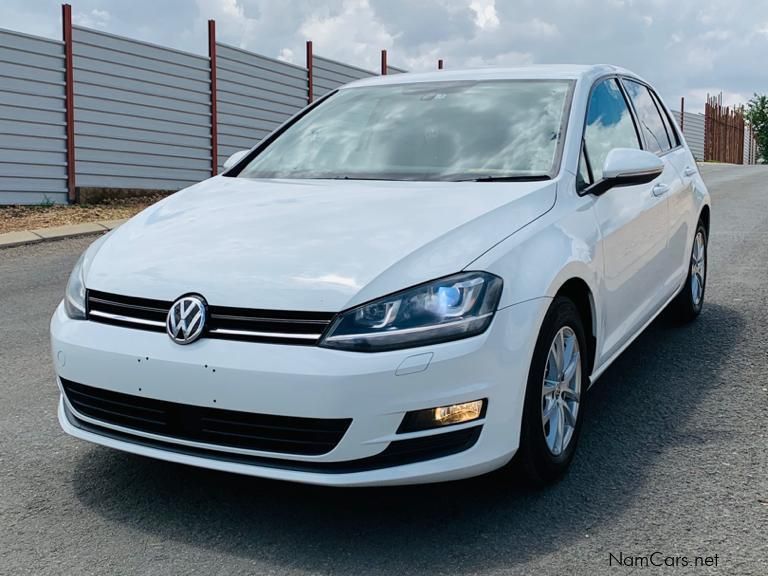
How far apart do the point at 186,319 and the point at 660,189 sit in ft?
9.54

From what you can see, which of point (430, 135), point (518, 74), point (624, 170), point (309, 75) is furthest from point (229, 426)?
point (309, 75)

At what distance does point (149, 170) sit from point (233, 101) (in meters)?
2.44

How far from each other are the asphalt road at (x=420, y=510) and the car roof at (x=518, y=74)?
1575 mm

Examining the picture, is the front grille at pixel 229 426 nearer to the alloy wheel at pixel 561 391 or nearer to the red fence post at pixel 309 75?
the alloy wheel at pixel 561 391

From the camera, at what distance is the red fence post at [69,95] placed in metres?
12.9

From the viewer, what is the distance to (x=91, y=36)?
13406 millimetres

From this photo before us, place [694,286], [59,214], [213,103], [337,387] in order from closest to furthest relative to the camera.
Result: [337,387] → [694,286] → [59,214] → [213,103]

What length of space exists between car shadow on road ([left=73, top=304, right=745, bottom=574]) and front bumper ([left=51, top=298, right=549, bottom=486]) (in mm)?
234

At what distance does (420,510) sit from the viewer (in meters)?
3.19

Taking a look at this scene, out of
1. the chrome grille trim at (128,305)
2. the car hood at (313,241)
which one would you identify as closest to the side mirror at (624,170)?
the car hood at (313,241)

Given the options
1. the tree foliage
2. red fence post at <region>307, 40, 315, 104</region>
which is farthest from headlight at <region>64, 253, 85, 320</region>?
the tree foliage

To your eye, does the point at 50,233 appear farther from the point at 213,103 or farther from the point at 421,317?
the point at 421,317

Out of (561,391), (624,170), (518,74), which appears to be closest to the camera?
(561,391)

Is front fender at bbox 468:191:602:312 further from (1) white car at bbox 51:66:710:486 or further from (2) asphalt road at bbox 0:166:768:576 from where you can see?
(2) asphalt road at bbox 0:166:768:576
